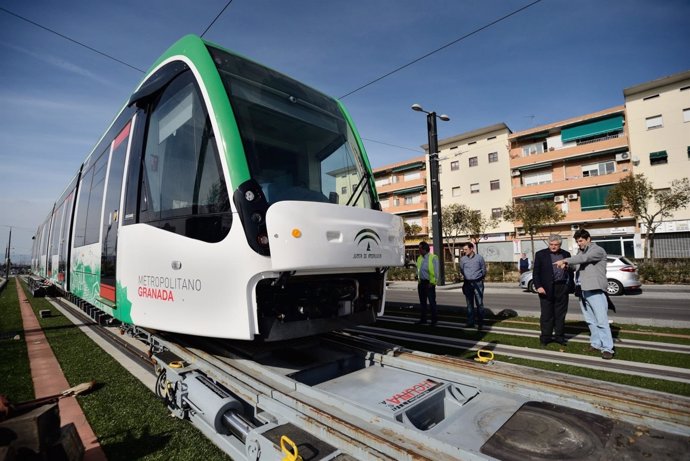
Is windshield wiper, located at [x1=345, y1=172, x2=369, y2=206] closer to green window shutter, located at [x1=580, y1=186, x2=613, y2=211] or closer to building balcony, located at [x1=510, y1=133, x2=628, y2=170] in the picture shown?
green window shutter, located at [x1=580, y1=186, x2=613, y2=211]

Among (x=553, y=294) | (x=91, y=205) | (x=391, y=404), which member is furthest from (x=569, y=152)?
(x=391, y=404)

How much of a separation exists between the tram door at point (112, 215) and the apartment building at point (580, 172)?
36907 millimetres

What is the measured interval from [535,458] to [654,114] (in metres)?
42.2

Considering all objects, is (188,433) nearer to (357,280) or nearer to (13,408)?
(13,408)

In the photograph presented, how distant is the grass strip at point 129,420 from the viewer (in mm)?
2756

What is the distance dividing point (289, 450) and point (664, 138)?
42.2m

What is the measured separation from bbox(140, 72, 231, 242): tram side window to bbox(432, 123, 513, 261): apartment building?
1497 inches

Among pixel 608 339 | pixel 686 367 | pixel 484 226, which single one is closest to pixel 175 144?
pixel 608 339

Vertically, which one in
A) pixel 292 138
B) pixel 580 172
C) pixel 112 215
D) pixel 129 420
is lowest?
pixel 129 420

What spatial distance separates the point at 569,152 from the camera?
36.2 m

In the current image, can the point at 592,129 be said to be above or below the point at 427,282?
above

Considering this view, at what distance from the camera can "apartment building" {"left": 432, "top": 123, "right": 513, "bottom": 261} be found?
1554 inches

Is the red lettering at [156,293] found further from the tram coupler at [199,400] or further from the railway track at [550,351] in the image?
the railway track at [550,351]

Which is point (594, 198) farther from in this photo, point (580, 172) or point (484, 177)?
point (484, 177)
